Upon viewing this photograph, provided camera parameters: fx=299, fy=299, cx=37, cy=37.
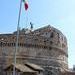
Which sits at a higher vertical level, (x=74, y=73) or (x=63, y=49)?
(x=63, y=49)

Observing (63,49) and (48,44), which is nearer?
(48,44)

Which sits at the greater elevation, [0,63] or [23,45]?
[23,45]

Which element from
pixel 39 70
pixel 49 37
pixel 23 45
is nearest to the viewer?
pixel 39 70

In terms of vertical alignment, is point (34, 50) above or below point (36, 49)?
below

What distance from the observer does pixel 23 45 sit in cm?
5506

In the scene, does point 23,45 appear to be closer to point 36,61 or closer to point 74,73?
point 36,61

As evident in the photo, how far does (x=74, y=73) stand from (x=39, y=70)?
1034 cm

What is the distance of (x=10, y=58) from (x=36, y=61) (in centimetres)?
492

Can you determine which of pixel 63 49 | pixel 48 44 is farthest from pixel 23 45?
pixel 63 49

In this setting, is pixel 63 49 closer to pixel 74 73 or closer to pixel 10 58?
pixel 74 73

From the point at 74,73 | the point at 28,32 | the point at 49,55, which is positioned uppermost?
the point at 28,32

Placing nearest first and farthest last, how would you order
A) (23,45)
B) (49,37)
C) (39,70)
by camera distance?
1. (39,70)
2. (23,45)
3. (49,37)

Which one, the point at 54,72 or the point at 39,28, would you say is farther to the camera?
the point at 39,28

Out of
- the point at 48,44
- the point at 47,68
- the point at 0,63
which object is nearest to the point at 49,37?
the point at 48,44
